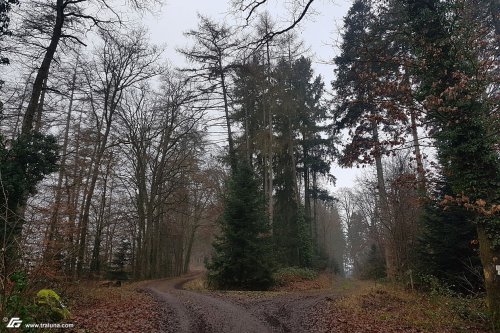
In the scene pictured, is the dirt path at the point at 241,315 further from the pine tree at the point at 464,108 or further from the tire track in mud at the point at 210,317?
the pine tree at the point at 464,108

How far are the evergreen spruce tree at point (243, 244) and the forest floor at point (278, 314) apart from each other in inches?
166

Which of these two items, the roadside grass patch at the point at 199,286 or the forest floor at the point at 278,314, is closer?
the forest floor at the point at 278,314

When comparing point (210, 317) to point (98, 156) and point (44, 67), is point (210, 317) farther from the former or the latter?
point (98, 156)

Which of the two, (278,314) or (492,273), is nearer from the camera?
(492,273)

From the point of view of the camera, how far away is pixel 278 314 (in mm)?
8992

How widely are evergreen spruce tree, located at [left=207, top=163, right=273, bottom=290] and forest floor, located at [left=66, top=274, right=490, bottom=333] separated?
421cm

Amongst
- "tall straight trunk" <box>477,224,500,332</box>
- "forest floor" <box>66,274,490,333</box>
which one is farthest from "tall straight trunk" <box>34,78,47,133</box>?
"tall straight trunk" <box>477,224,500,332</box>

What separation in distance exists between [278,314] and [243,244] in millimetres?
6900

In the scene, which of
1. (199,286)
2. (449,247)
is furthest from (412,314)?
(199,286)

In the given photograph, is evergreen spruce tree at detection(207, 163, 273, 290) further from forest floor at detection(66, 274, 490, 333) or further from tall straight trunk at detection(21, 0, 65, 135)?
tall straight trunk at detection(21, 0, 65, 135)

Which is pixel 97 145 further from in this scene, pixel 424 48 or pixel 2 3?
pixel 424 48

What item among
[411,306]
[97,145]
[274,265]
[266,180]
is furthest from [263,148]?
→ [411,306]

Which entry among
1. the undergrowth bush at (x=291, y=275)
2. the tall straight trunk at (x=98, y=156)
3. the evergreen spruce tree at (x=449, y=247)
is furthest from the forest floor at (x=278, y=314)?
the tall straight trunk at (x=98, y=156)

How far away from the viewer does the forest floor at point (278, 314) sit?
751cm
